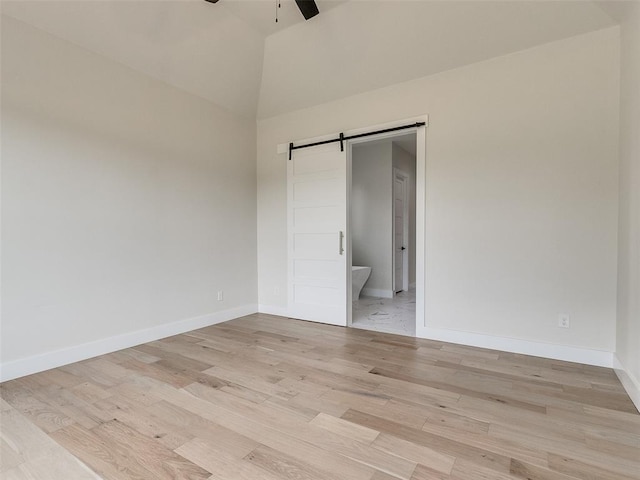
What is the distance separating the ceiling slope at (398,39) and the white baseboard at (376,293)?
3.58 m

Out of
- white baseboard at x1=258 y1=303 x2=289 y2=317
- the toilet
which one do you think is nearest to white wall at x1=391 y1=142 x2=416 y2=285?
the toilet

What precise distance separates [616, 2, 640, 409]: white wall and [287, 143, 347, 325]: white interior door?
8.19ft

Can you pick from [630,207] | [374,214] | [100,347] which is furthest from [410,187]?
[100,347]

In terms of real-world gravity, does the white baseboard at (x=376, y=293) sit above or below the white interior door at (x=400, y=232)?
below

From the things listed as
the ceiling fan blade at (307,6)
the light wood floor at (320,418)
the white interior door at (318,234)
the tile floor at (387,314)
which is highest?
the ceiling fan blade at (307,6)

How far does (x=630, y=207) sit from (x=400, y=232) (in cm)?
438

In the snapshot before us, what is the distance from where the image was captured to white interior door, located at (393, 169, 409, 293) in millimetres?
6332

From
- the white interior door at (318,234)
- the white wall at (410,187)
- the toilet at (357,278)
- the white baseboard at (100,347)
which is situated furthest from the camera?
the white wall at (410,187)

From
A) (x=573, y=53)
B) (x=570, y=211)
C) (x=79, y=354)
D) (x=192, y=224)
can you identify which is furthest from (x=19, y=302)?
(x=573, y=53)

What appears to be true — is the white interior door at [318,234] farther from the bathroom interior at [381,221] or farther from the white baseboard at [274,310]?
the bathroom interior at [381,221]

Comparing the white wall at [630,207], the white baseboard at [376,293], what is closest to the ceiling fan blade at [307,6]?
the white wall at [630,207]

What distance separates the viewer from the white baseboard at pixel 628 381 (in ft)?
6.89

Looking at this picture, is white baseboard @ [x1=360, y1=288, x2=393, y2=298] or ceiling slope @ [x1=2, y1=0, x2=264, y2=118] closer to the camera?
ceiling slope @ [x1=2, y1=0, x2=264, y2=118]

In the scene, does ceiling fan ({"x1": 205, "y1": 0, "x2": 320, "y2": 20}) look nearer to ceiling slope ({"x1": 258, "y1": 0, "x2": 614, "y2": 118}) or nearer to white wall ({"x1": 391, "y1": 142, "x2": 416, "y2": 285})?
ceiling slope ({"x1": 258, "y1": 0, "x2": 614, "y2": 118})
